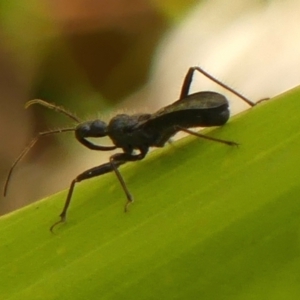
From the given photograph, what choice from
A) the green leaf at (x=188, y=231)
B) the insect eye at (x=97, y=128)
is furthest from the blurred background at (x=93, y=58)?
the green leaf at (x=188, y=231)

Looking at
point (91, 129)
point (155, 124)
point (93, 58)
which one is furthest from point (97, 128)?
point (93, 58)

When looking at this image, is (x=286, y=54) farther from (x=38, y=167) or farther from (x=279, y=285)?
(x=279, y=285)

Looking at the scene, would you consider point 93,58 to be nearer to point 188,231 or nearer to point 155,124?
point 155,124

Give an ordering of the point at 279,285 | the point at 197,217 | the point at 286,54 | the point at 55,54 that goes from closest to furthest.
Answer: the point at 279,285 → the point at 197,217 → the point at 286,54 → the point at 55,54

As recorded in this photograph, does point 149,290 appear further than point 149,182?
No

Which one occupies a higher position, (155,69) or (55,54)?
(55,54)

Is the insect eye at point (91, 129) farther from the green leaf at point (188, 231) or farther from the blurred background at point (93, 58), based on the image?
the blurred background at point (93, 58)

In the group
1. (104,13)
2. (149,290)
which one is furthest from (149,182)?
(104,13)
